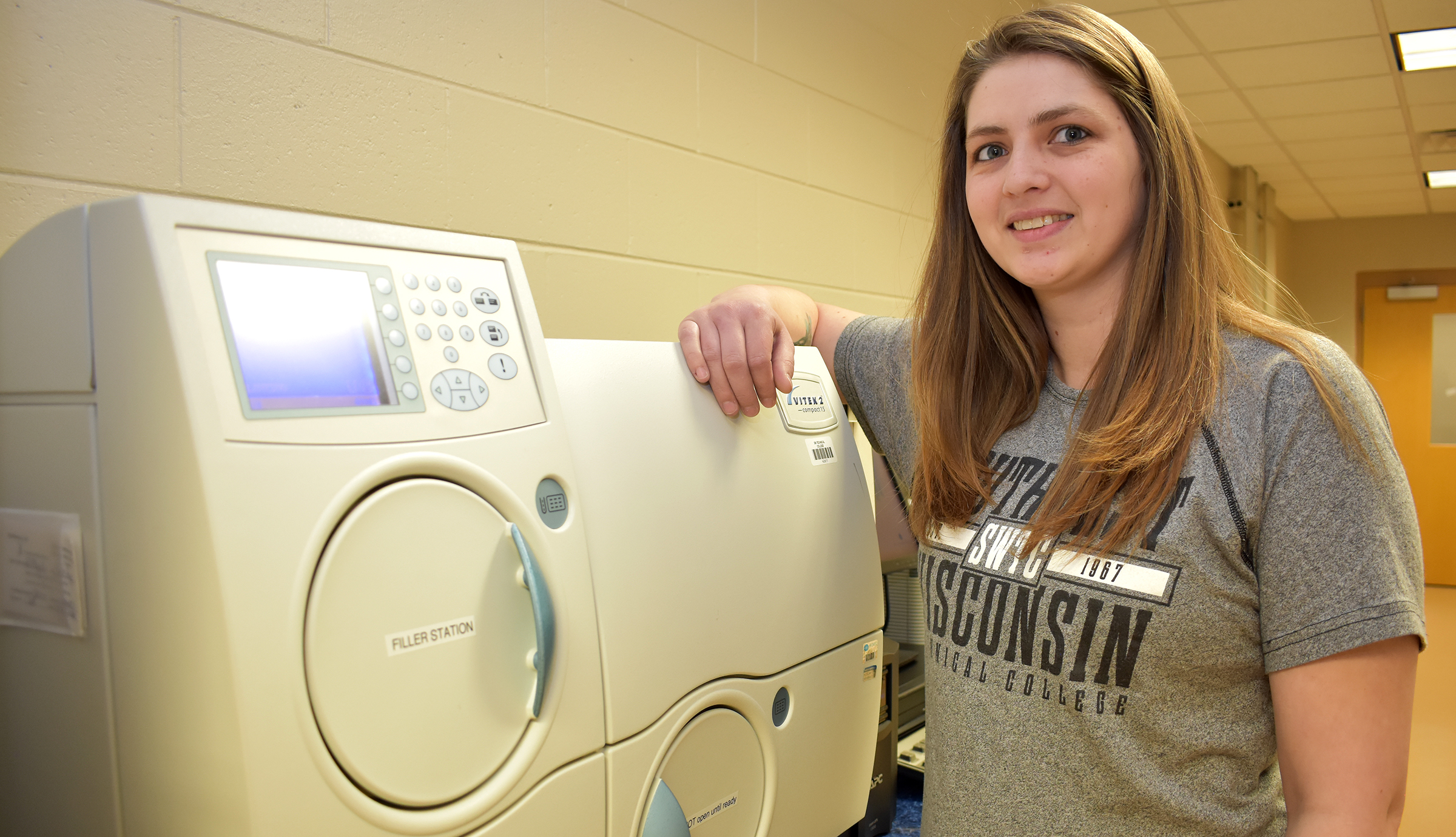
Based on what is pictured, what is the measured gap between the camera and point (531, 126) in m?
1.28

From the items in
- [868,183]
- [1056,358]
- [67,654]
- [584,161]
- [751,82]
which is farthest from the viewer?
[868,183]

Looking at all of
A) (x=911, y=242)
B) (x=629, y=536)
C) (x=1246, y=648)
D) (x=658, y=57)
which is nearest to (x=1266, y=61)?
(x=911, y=242)

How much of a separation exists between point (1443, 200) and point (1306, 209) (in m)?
0.81

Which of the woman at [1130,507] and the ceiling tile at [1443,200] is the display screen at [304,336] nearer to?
the woman at [1130,507]

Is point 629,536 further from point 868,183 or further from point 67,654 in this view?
point 868,183

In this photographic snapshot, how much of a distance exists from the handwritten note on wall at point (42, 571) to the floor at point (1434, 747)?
7.91ft

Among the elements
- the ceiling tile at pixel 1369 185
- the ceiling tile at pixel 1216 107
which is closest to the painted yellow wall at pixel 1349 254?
the ceiling tile at pixel 1369 185

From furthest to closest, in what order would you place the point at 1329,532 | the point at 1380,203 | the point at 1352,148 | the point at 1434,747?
the point at 1380,203, the point at 1352,148, the point at 1434,747, the point at 1329,532

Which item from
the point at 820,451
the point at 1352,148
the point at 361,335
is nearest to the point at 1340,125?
the point at 1352,148

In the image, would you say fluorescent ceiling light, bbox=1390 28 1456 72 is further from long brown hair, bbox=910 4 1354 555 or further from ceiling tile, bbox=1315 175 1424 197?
long brown hair, bbox=910 4 1354 555

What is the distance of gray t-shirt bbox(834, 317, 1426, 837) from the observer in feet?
2.46

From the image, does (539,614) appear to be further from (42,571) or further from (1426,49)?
(1426,49)

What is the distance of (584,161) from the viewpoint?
136 centimetres

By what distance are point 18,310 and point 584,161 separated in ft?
2.89
